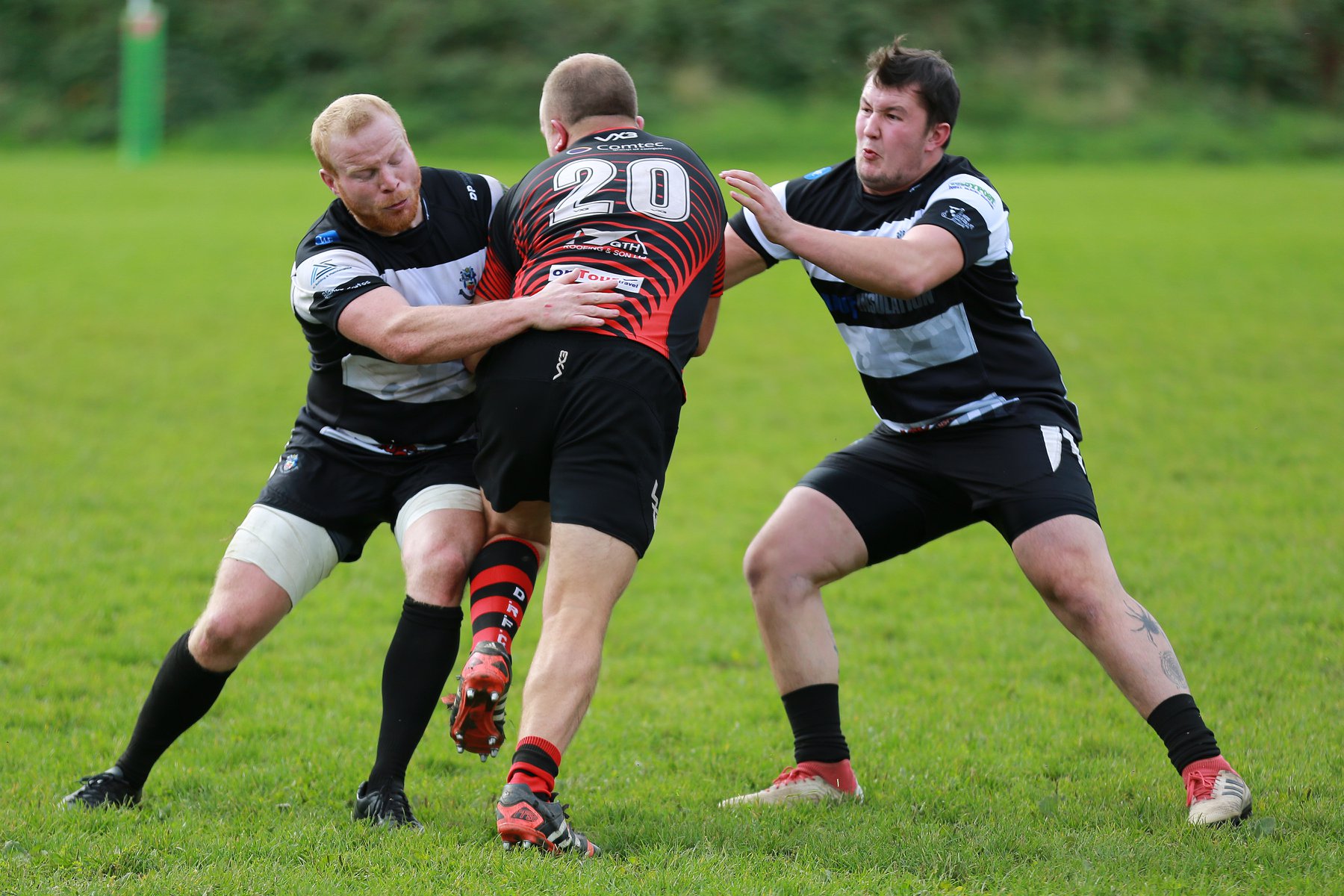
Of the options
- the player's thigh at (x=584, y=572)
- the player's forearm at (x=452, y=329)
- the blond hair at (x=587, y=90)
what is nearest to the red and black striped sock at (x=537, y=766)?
the player's thigh at (x=584, y=572)

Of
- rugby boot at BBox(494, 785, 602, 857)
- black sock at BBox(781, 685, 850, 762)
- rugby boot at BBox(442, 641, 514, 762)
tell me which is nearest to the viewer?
rugby boot at BBox(494, 785, 602, 857)

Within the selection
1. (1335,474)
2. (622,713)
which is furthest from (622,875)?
(1335,474)

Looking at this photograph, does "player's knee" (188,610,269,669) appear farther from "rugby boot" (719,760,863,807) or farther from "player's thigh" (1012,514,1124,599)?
"player's thigh" (1012,514,1124,599)

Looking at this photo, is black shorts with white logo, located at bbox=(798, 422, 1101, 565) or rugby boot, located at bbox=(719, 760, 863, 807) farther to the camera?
rugby boot, located at bbox=(719, 760, 863, 807)

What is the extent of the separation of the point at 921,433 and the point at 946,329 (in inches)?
15.9

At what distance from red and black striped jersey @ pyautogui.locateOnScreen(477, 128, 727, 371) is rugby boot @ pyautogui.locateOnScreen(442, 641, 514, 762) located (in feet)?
3.35

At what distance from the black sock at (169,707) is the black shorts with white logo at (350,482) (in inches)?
22.1

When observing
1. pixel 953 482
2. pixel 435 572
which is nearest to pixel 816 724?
pixel 953 482

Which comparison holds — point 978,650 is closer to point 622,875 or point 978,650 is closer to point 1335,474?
point 622,875

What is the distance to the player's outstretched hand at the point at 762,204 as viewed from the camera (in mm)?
4066

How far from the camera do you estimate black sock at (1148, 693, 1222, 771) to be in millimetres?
4121

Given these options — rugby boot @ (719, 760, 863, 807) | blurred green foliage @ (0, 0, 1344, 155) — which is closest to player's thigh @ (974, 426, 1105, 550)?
rugby boot @ (719, 760, 863, 807)

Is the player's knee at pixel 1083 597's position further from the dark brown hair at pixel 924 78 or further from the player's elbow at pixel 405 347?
the player's elbow at pixel 405 347

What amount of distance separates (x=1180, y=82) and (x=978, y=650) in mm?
31417
